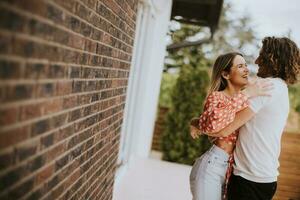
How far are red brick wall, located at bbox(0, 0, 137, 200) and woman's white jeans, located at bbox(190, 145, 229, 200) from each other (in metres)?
0.66

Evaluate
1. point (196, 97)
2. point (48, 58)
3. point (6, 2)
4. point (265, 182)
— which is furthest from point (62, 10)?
point (196, 97)

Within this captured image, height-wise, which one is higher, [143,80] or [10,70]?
[10,70]

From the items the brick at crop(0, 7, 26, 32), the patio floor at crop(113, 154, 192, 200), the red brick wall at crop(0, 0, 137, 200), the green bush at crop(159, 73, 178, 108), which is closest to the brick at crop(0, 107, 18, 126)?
the red brick wall at crop(0, 0, 137, 200)

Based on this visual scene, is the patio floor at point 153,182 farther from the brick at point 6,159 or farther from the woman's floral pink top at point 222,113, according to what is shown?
the brick at point 6,159

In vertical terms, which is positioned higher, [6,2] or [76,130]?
[6,2]

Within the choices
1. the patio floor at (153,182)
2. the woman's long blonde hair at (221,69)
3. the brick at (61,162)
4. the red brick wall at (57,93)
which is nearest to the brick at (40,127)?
the red brick wall at (57,93)

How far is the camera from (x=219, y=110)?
2.40 metres

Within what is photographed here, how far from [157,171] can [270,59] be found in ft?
13.9

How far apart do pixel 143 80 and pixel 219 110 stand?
158 inches

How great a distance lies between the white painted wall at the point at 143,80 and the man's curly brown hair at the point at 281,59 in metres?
3.01

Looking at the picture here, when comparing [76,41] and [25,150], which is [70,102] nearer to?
[76,41]

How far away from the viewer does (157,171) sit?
6.40 m

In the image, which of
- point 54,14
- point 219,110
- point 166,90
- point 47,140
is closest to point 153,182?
point 219,110

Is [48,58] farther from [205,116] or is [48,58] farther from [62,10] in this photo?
[205,116]
